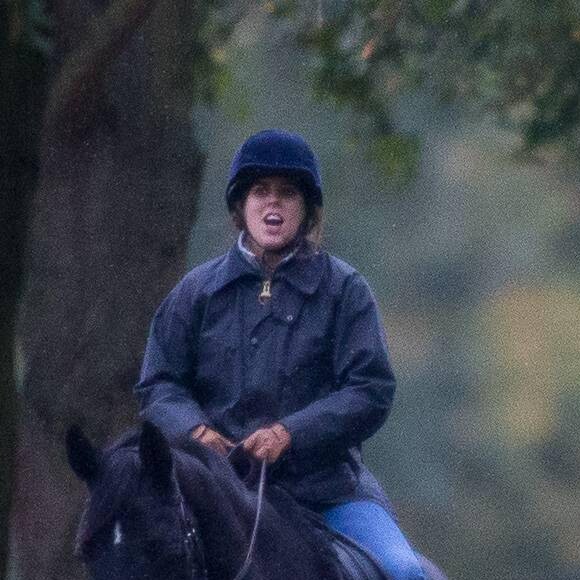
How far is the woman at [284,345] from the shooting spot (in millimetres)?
6242

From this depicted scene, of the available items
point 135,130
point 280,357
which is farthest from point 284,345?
point 135,130

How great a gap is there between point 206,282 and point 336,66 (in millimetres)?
5302

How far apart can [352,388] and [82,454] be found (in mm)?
1148

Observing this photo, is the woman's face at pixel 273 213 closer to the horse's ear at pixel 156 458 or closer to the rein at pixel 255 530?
the rein at pixel 255 530

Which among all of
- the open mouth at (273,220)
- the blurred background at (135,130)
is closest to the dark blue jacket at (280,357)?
the open mouth at (273,220)

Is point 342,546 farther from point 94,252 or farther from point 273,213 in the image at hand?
point 94,252

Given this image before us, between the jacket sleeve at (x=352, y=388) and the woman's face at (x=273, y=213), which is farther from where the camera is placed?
the woman's face at (x=273, y=213)

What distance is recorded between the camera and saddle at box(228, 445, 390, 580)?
Answer: 19.3ft

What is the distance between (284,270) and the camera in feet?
20.8

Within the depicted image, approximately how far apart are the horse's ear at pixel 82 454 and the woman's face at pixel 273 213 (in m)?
1.20

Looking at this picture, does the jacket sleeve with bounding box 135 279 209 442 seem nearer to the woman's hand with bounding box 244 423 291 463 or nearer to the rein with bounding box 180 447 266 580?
the woman's hand with bounding box 244 423 291 463

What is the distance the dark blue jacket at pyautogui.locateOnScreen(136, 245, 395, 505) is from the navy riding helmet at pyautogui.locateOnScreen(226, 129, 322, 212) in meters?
0.21

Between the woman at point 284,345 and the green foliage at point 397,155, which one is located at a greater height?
the green foliage at point 397,155

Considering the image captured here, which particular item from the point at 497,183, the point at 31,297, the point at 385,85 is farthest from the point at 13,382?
the point at 497,183
